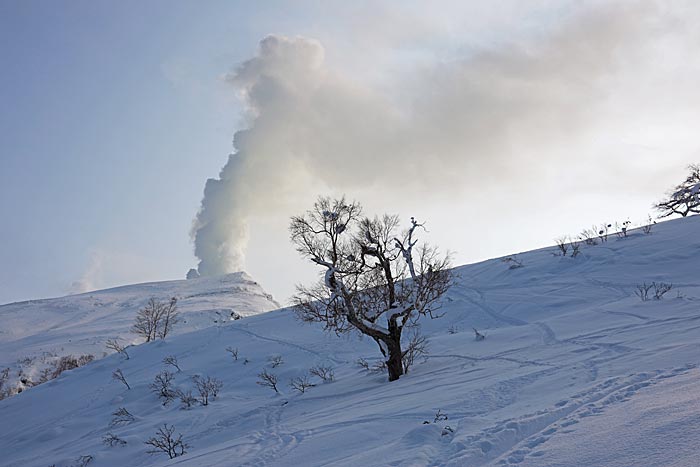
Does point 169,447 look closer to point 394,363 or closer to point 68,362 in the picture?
point 394,363

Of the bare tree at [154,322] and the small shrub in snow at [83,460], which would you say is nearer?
the small shrub in snow at [83,460]

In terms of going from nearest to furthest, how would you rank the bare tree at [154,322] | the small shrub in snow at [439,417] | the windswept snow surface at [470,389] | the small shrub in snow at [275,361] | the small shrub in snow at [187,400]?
the windswept snow surface at [470,389] < the small shrub in snow at [439,417] < the small shrub in snow at [187,400] < the small shrub in snow at [275,361] < the bare tree at [154,322]

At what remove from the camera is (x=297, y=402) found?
12.9 meters

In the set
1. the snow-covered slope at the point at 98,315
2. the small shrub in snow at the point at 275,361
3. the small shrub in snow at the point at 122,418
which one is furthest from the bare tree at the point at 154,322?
the small shrub in snow at the point at 122,418

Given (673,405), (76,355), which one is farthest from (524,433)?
(76,355)

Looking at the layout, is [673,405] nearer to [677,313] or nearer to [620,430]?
[620,430]

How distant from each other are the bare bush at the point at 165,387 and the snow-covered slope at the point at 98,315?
10.9 m

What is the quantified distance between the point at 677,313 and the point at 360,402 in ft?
28.9

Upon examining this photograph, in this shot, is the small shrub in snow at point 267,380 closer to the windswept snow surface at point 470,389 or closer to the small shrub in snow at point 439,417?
the windswept snow surface at point 470,389

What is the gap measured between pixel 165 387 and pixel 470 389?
12919 mm

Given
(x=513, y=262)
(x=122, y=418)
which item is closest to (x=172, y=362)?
(x=122, y=418)

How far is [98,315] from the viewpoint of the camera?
56.8 m

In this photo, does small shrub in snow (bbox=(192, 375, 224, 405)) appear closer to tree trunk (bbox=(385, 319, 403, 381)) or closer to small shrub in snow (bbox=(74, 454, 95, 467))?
small shrub in snow (bbox=(74, 454, 95, 467))

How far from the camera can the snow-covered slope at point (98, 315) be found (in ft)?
134
